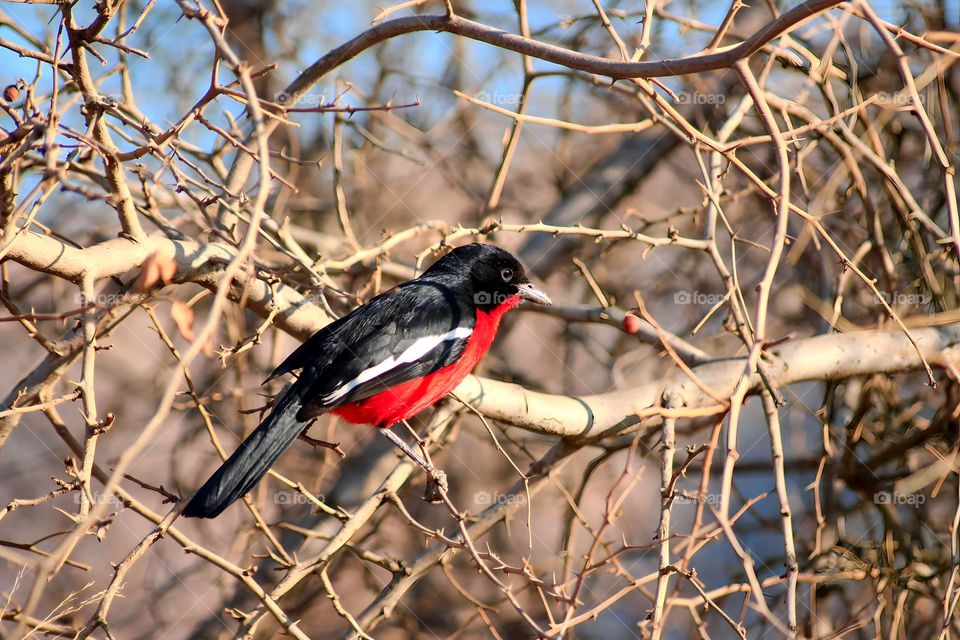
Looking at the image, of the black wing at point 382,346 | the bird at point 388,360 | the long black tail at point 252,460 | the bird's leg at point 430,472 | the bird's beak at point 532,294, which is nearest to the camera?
the long black tail at point 252,460

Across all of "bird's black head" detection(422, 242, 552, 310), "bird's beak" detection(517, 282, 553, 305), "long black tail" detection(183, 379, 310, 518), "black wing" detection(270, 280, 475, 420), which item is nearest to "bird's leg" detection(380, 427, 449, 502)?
"black wing" detection(270, 280, 475, 420)

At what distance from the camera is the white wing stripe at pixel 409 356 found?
3909mm

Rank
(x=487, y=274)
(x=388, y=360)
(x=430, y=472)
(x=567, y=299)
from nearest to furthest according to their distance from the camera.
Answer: (x=430, y=472)
(x=388, y=360)
(x=487, y=274)
(x=567, y=299)

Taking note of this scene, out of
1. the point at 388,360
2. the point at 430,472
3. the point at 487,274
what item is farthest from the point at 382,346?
the point at 487,274

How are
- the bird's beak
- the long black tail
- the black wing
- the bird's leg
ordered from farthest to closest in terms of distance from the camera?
the bird's beak < the black wing < the bird's leg < the long black tail

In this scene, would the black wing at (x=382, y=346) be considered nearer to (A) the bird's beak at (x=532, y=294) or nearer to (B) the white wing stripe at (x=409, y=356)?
(B) the white wing stripe at (x=409, y=356)

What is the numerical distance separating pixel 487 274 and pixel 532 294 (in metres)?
0.29

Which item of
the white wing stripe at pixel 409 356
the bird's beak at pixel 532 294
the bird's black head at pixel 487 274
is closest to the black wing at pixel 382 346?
the white wing stripe at pixel 409 356

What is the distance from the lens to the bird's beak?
14.8ft

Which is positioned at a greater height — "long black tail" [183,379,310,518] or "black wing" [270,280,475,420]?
"black wing" [270,280,475,420]

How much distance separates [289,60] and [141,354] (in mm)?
3207

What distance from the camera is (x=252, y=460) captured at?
3.41 m

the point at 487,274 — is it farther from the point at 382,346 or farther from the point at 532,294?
the point at 382,346

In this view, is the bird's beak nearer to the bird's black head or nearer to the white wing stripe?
the bird's black head
